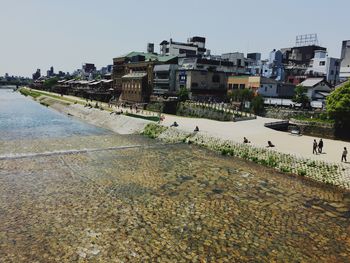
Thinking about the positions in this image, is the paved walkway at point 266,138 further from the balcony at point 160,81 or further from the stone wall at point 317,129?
the balcony at point 160,81

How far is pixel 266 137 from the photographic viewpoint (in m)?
46.0

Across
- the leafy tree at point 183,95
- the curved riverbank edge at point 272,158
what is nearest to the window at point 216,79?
the leafy tree at point 183,95

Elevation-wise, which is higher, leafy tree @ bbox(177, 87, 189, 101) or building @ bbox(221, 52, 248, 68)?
building @ bbox(221, 52, 248, 68)

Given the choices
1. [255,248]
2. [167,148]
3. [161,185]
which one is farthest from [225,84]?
[255,248]

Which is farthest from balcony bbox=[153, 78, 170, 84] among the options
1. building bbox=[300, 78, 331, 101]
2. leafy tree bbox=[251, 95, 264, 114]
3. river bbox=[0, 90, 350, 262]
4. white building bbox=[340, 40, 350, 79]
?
river bbox=[0, 90, 350, 262]

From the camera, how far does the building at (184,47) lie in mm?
130625

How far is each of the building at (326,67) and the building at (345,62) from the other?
→ 3761mm

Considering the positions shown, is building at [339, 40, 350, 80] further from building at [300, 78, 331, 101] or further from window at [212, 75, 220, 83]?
window at [212, 75, 220, 83]

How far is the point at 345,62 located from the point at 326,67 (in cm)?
675

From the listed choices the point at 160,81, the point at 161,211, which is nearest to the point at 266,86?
the point at 160,81

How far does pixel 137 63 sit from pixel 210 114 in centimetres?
4518

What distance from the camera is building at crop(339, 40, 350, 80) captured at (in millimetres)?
92688

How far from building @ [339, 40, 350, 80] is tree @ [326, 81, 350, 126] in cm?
4906

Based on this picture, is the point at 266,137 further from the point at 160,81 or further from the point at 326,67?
the point at 326,67
